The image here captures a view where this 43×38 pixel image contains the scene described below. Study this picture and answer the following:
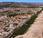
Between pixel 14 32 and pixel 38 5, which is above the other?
pixel 14 32

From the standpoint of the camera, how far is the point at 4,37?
719cm

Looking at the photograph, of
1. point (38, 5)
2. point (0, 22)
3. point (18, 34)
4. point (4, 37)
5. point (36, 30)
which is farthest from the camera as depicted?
point (38, 5)

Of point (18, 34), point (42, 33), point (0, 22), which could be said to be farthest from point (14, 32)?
point (0, 22)

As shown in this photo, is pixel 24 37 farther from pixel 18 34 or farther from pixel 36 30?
pixel 36 30

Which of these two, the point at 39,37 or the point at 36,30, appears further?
the point at 36,30

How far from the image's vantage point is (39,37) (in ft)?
24.8

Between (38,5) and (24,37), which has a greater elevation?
(24,37)

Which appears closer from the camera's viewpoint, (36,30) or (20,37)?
(20,37)

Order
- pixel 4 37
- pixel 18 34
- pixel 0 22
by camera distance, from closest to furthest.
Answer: pixel 4 37
pixel 18 34
pixel 0 22

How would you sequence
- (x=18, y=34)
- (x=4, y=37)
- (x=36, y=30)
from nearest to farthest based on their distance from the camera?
(x=4, y=37), (x=18, y=34), (x=36, y=30)

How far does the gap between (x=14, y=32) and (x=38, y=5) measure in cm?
1493

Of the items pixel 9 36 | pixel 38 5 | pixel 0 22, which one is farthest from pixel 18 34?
pixel 38 5

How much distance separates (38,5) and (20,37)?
15.5 meters

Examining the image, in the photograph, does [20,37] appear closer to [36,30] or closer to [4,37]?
[4,37]
